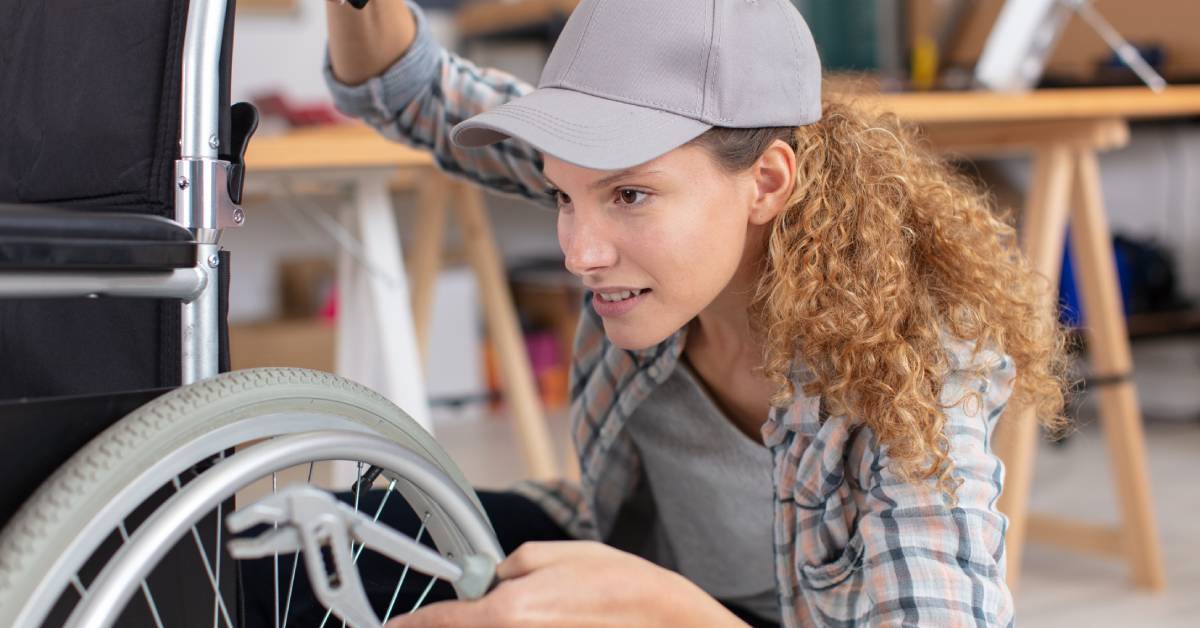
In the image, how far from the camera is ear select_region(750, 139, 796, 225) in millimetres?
897

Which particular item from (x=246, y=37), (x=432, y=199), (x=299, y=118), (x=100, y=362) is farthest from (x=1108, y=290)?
(x=246, y=37)

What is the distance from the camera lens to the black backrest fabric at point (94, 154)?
0.78 m

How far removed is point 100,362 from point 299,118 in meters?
1.60

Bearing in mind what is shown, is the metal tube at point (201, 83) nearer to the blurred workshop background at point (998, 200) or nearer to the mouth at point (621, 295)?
the mouth at point (621, 295)

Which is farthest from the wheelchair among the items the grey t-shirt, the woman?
the grey t-shirt

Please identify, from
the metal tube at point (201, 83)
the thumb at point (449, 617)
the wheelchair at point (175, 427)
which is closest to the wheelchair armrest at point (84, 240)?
the wheelchair at point (175, 427)

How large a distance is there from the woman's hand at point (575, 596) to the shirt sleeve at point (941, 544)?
0.15 metres

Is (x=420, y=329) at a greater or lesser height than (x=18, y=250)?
greater

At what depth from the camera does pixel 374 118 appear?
1213mm

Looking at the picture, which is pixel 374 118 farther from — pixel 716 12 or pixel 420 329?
pixel 420 329

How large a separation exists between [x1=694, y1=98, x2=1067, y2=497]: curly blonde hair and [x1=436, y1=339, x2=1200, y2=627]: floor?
0.57 metres

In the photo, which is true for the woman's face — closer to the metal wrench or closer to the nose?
the nose

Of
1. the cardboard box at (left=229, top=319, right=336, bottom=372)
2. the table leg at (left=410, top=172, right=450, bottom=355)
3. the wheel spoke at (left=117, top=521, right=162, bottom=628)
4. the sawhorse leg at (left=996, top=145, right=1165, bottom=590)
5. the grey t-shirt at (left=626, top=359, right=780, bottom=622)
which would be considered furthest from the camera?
the cardboard box at (left=229, top=319, right=336, bottom=372)

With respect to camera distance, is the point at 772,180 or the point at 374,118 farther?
the point at 374,118
